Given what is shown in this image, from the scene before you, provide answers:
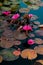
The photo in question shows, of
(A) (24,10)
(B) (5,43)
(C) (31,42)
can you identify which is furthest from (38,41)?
(A) (24,10)

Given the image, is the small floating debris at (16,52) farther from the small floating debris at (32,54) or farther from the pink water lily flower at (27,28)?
the pink water lily flower at (27,28)

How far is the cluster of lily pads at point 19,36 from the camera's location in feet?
4.50

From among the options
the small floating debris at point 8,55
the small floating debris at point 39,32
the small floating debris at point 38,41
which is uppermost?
the small floating debris at point 39,32

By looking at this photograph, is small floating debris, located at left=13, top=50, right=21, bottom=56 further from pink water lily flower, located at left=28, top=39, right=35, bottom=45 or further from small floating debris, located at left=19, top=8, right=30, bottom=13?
small floating debris, located at left=19, top=8, right=30, bottom=13

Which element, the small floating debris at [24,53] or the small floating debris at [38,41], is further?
the small floating debris at [38,41]

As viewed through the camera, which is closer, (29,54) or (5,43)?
(29,54)

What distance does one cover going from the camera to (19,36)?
1.59 m

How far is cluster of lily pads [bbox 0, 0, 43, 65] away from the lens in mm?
1370

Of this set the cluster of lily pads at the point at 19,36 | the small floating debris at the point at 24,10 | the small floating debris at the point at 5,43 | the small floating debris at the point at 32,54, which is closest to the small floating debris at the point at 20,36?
the cluster of lily pads at the point at 19,36

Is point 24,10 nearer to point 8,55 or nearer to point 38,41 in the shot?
point 38,41

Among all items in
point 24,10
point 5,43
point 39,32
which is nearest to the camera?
point 5,43

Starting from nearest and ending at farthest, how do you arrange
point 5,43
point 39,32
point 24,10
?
point 5,43 < point 39,32 < point 24,10

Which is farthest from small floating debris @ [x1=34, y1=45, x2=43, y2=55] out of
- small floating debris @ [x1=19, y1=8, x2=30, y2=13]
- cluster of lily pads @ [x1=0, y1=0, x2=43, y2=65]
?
small floating debris @ [x1=19, y1=8, x2=30, y2=13]

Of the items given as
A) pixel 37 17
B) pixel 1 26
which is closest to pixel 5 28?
pixel 1 26
